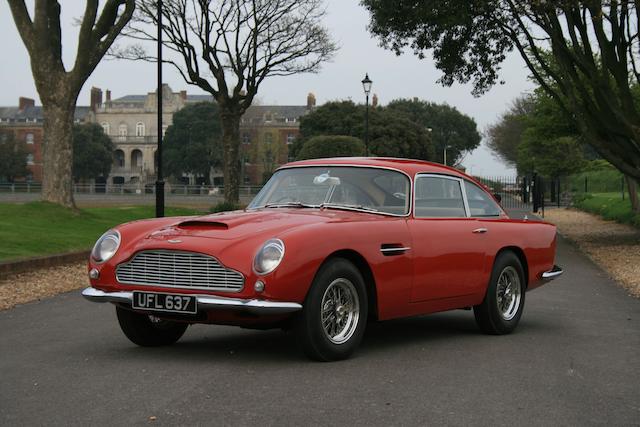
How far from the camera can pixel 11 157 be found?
300ft

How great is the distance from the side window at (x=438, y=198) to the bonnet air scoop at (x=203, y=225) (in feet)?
5.88

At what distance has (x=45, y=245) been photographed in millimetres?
16062

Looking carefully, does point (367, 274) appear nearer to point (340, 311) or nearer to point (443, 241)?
point (340, 311)

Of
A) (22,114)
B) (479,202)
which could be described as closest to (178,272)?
(479,202)

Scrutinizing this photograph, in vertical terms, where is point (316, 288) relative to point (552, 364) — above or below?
above

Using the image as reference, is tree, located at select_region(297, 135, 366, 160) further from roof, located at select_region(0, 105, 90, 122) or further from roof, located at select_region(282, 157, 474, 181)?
roof, located at select_region(0, 105, 90, 122)

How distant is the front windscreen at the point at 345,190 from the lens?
721cm

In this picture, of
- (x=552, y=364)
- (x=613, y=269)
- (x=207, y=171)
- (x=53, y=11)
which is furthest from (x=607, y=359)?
(x=207, y=171)

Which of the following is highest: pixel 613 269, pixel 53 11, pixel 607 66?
pixel 53 11

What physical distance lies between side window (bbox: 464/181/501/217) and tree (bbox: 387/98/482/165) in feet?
333

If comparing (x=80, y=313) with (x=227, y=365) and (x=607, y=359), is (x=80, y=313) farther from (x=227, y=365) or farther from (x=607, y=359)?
(x=607, y=359)

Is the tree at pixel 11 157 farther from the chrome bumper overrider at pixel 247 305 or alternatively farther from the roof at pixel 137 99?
the chrome bumper overrider at pixel 247 305

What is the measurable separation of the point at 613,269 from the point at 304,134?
6803 cm

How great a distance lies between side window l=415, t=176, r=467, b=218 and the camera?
7.41m
